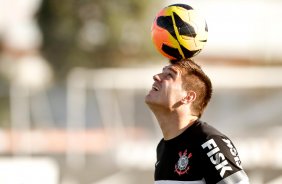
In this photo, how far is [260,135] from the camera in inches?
631

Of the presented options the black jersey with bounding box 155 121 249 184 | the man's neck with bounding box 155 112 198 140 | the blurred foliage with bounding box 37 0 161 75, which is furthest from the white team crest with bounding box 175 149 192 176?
the blurred foliage with bounding box 37 0 161 75

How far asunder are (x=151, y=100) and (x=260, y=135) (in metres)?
9.93

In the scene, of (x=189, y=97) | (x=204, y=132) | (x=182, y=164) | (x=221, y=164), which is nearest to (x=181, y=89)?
(x=189, y=97)

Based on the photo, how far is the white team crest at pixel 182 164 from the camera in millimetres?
5969

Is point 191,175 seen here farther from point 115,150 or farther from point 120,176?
point 115,150

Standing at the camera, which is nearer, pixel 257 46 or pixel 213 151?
pixel 213 151

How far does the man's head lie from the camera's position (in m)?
6.30

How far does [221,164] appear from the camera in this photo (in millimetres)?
5766

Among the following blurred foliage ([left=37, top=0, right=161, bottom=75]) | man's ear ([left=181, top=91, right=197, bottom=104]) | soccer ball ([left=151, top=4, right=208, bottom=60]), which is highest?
soccer ball ([left=151, top=4, right=208, bottom=60])

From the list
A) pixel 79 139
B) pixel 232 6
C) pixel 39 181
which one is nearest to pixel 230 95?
pixel 79 139

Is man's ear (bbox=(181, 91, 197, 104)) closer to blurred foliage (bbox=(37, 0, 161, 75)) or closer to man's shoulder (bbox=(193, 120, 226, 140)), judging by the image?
man's shoulder (bbox=(193, 120, 226, 140))

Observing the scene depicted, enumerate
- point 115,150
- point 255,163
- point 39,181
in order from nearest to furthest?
point 39,181
point 255,163
point 115,150

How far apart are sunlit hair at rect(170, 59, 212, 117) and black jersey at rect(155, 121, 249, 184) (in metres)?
0.16

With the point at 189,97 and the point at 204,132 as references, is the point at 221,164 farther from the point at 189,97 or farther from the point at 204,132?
the point at 189,97
